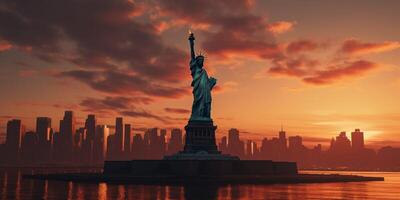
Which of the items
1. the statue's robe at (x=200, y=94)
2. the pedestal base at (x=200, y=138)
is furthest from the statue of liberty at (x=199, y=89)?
the pedestal base at (x=200, y=138)

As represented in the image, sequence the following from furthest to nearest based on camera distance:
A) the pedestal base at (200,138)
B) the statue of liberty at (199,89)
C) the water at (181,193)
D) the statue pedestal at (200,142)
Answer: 1. the statue of liberty at (199,89)
2. the pedestal base at (200,138)
3. the statue pedestal at (200,142)
4. the water at (181,193)

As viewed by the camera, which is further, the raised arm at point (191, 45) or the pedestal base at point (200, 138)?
the raised arm at point (191, 45)

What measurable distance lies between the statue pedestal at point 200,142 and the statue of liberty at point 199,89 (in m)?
1.78

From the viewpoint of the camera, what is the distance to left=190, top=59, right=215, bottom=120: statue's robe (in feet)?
323

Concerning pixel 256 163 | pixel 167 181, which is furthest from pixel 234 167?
pixel 167 181

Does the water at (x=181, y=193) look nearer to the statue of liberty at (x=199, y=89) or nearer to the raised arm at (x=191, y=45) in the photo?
the statue of liberty at (x=199, y=89)

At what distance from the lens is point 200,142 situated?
95000mm

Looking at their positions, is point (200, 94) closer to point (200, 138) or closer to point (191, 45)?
point (200, 138)

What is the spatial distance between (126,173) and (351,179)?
46.0m

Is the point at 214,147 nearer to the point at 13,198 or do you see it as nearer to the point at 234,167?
the point at 234,167

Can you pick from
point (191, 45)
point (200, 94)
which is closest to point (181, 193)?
point (200, 94)

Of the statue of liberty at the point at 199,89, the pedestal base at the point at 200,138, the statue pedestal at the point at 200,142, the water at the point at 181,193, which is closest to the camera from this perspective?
the water at the point at 181,193

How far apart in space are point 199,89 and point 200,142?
11821 millimetres

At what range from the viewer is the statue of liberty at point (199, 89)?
98375mm
